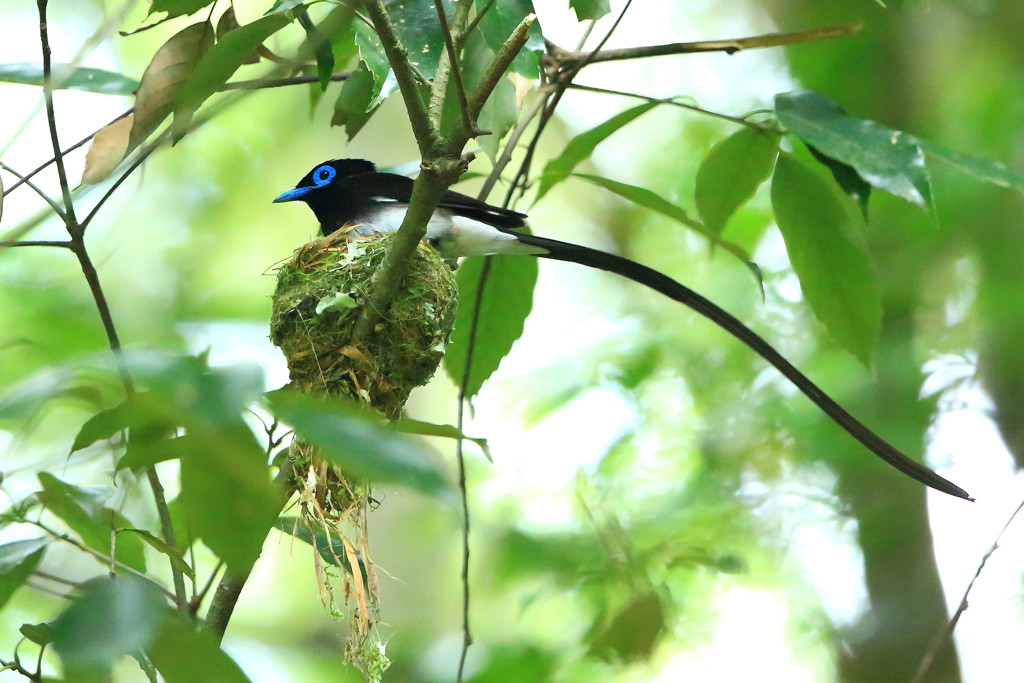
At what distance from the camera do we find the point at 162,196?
646 centimetres

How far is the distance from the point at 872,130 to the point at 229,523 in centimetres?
186

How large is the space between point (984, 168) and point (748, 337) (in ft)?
2.45

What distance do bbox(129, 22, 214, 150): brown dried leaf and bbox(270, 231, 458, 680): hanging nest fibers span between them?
0.57 meters

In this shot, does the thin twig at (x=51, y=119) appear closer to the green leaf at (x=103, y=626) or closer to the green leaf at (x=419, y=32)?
the green leaf at (x=419, y=32)

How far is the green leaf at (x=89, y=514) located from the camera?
1.62 meters

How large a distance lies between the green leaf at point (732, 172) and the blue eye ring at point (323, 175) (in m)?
1.56

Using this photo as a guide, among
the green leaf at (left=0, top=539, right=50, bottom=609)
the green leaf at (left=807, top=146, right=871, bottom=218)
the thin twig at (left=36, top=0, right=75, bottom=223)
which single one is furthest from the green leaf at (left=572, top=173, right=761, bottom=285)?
the green leaf at (left=0, top=539, right=50, bottom=609)

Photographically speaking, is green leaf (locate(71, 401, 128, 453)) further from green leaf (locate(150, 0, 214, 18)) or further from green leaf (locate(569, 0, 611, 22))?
green leaf (locate(569, 0, 611, 22))

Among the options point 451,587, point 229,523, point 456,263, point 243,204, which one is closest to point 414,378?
point 456,263

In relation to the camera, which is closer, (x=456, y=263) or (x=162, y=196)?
(x=456, y=263)

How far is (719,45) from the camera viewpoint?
2.48 m

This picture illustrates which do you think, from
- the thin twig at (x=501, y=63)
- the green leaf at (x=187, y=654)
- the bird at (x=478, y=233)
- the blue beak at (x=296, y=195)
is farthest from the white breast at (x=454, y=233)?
the green leaf at (x=187, y=654)

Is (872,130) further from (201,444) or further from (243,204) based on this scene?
(243,204)

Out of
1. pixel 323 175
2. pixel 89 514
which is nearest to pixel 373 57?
pixel 89 514
